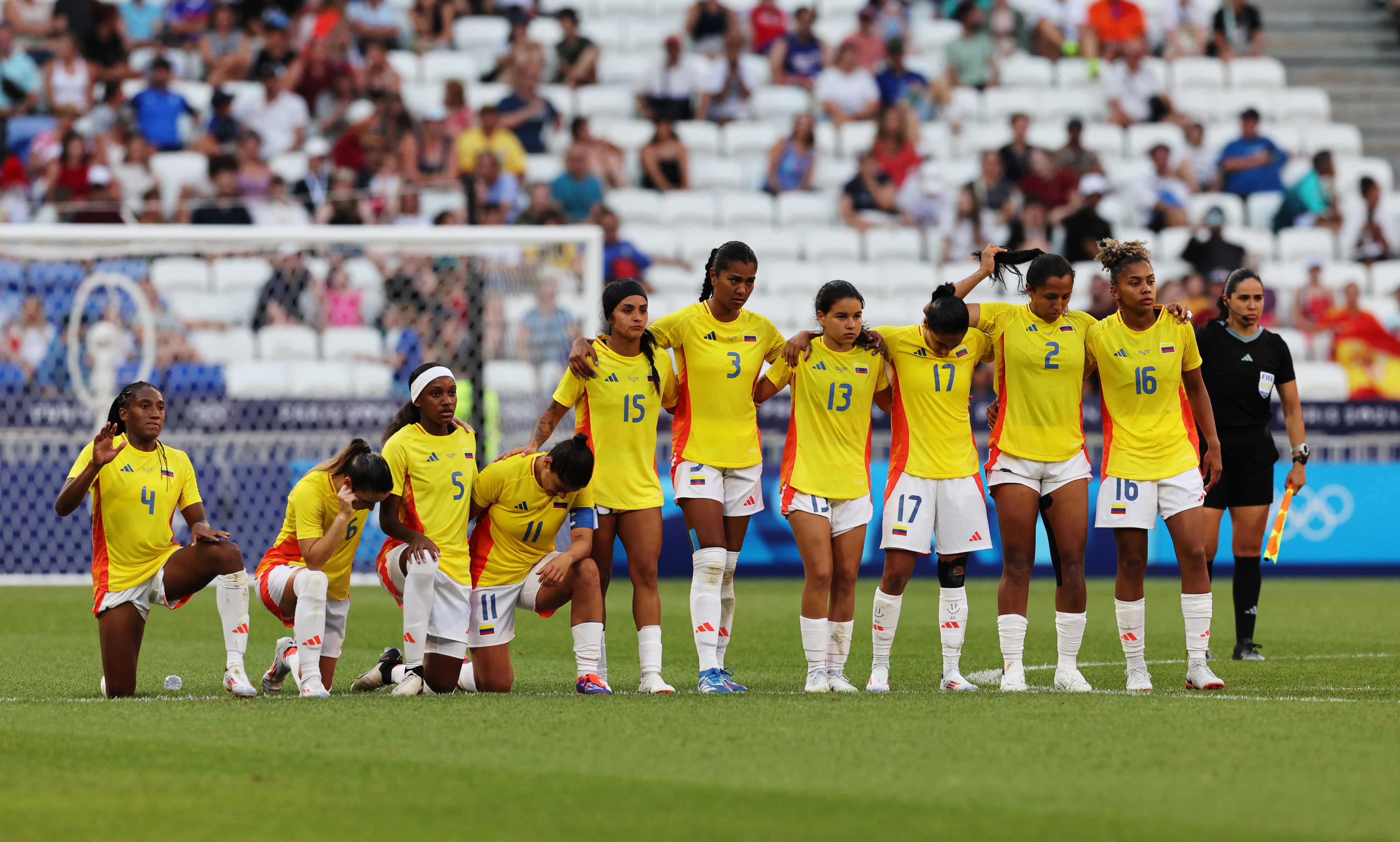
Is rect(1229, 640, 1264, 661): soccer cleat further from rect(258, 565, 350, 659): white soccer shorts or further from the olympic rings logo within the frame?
the olympic rings logo

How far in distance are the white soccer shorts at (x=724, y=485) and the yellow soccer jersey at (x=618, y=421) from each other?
15 centimetres

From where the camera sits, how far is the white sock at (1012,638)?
8117 mm

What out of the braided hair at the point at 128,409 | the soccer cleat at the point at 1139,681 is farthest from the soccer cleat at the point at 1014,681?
the braided hair at the point at 128,409

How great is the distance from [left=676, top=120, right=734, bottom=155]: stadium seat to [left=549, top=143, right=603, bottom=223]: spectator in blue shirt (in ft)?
6.24

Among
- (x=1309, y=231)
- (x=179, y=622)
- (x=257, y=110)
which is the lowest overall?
(x=179, y=622)

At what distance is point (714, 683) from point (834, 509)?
1023 mm

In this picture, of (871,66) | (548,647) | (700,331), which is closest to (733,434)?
(700,331)

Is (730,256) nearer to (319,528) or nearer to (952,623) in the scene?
(952,623)

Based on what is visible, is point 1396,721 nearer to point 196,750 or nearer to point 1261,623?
point 196,750

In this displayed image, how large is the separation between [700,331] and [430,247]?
803 centimetres

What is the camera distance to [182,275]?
57.6 feet

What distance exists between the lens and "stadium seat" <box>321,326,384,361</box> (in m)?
17.0

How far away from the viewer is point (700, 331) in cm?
836

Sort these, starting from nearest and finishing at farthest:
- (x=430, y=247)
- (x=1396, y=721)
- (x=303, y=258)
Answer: (x=1396, y=721) < (x=430, y=247) < (x=303, y=258)
